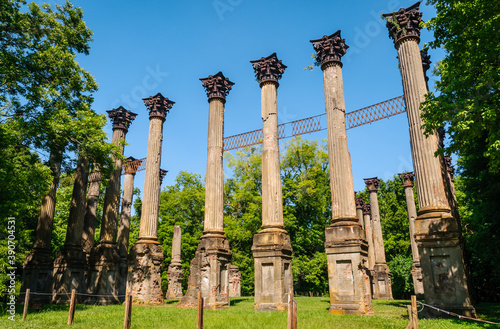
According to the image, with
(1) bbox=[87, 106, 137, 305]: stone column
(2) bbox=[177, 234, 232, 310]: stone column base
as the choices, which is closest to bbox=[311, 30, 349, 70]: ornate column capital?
(2) bbox=[177, 234, 232, 310]: stone column base

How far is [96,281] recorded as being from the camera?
67.3 feet

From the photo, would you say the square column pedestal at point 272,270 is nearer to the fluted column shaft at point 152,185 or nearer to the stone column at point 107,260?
the fluted column shaft at point 152,185

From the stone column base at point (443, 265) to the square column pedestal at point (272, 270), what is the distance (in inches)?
214

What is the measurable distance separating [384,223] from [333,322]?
35811mm

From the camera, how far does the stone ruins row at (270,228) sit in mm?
12266

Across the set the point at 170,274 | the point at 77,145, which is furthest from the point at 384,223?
the point at 77,145

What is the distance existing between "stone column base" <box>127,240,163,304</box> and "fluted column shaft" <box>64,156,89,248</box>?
3.44 metres

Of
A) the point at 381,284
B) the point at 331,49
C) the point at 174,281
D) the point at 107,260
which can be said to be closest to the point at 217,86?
the point at 331,49

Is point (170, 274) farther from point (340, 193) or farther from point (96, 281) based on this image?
point (340, 193)

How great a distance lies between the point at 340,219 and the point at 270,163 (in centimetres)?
446

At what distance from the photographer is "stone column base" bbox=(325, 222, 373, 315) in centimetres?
1274

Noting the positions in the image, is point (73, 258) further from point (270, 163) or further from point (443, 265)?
point (443, 265)

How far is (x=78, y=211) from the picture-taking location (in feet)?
68.0

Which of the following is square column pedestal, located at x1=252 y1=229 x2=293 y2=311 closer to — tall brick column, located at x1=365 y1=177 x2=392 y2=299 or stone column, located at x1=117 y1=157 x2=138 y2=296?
stone column, located at x1=117 y1=157 x2=138 y2=296
